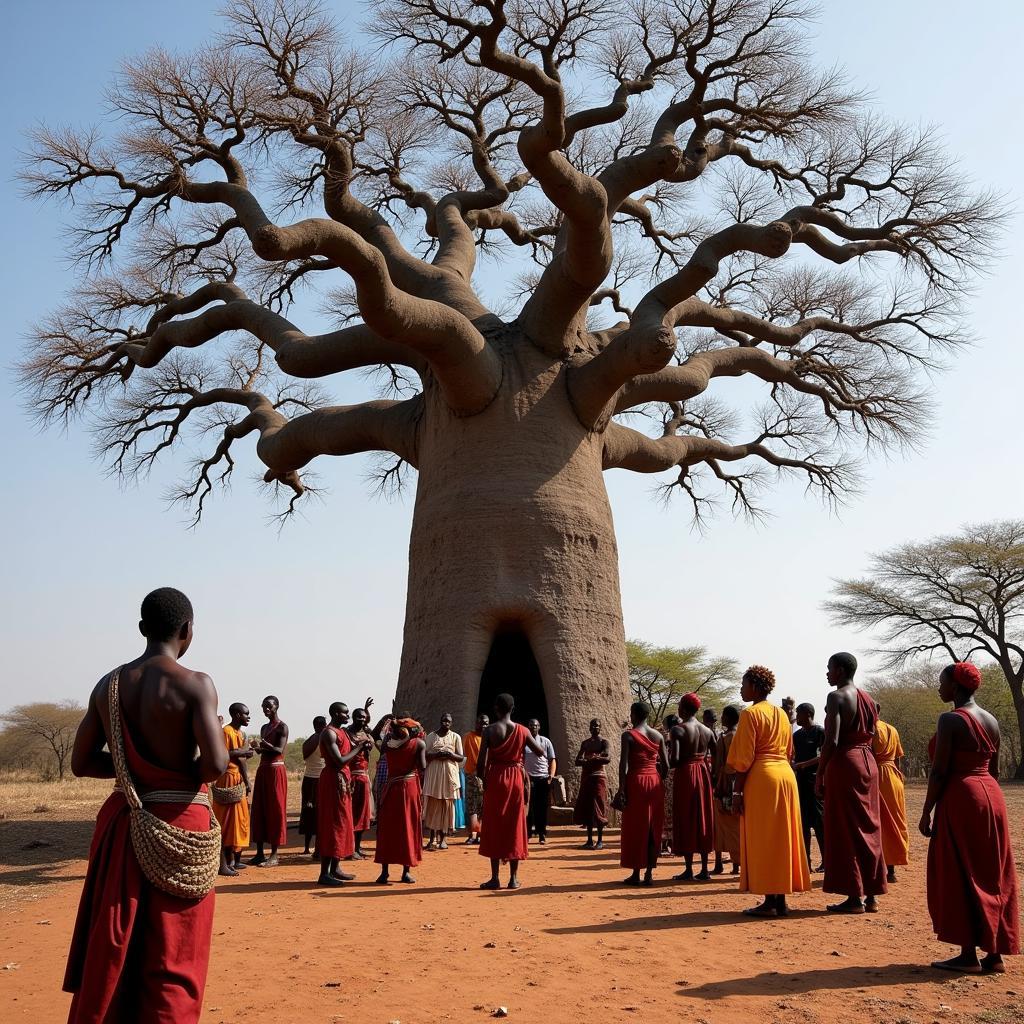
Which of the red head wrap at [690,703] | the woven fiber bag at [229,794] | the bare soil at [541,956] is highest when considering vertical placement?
the red head wrap at [690,703]

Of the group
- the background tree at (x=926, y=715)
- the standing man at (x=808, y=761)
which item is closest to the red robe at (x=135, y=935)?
the standing man at (x=808, y=761)

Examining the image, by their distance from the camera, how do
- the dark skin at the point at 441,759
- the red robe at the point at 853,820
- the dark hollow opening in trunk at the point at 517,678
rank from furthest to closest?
the dark hollow opening in trunk at the point at 517,678 → the dark skin at the point at 441,759 → the red robe at the point at 853,820

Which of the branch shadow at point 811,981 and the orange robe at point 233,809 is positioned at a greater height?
the orange robe at point 233,809

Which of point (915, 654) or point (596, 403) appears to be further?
point (915, 654)

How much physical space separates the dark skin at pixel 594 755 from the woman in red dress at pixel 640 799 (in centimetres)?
234

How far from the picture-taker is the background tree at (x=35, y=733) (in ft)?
116

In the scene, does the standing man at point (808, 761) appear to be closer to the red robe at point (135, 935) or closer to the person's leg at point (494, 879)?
the person's leg at point (494, 879)

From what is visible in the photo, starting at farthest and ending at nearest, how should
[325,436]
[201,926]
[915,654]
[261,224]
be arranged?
[915,654], [325,436], [261,224], [201,926]

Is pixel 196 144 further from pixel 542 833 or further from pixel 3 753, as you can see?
pixel 3 753

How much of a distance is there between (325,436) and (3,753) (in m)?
28.6

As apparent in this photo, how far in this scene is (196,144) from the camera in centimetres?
1142

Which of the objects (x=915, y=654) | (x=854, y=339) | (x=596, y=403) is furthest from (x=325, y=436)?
(x=915, y=654)

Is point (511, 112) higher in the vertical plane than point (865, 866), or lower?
higher

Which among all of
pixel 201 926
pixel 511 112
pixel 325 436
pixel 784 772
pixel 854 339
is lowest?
pixel 201 926
